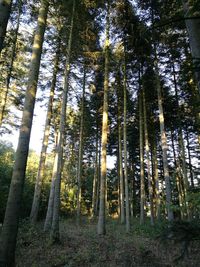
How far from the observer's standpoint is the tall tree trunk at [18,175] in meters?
5.76

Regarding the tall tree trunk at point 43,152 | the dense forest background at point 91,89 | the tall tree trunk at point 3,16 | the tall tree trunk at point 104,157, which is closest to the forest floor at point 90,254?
the dense forest background at point 91,89

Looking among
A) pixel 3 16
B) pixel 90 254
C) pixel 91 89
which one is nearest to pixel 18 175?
pixel 90 254

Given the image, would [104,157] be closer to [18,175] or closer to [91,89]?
[91,89]

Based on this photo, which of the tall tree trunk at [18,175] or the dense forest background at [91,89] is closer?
the tall tree trunk at [18,175]

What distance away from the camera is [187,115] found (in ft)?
62.0

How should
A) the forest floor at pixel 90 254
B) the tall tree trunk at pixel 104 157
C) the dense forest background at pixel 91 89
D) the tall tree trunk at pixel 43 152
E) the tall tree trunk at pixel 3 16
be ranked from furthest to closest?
the tall tree trunk at pixel 43 152
the tall tree trunk at pixel 104 157
the dense forest background at pixel 91 89
the forest floor at pixel 90 254
the tall tree trunk at pixel 3 16

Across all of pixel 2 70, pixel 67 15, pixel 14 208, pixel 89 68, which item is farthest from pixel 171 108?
pixel 14 208

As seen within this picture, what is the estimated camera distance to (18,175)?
253 inches

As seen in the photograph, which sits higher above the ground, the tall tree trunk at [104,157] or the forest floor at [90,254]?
the tall tree trunk at [104,157]

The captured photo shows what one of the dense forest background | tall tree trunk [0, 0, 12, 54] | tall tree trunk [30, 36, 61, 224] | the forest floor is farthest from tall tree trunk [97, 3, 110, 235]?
tall tree trunk [0, 0, 12, 54]

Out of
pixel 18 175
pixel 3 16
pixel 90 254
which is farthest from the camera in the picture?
pixel 90 254

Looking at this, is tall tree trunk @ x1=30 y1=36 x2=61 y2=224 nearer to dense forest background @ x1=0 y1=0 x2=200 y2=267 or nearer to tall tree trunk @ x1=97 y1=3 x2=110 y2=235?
dense forest background @ x1=0 y1=0 x2=200 y2=267

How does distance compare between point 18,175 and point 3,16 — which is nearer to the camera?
point 3,16

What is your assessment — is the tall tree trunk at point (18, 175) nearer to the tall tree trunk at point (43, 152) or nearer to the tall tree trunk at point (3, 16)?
the tall tree trunk at point (3, 16)
